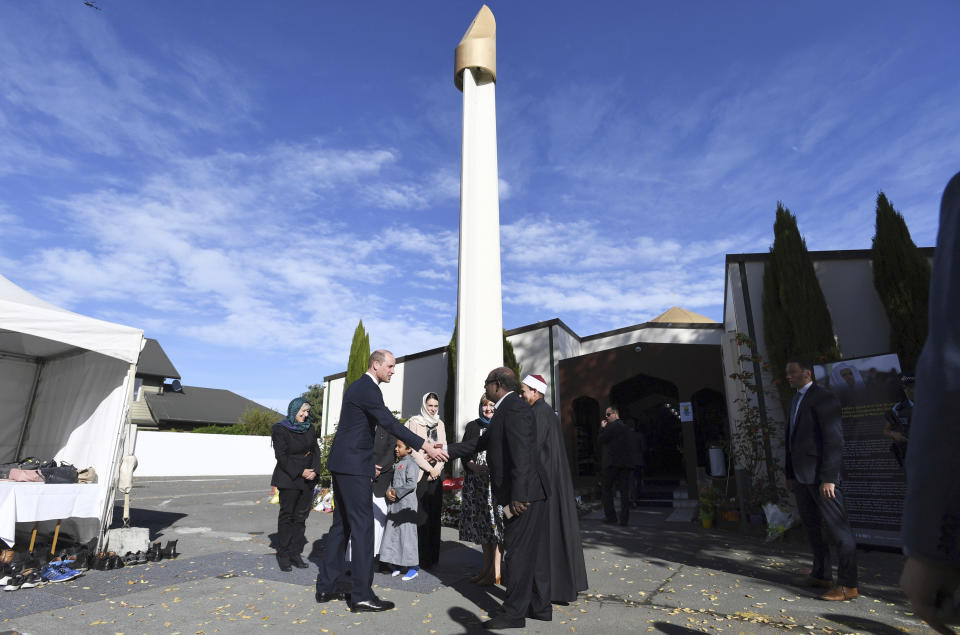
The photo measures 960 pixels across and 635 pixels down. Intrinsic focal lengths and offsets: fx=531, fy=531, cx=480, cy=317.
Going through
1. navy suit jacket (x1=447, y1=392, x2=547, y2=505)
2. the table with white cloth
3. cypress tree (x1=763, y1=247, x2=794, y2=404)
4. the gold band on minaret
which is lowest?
the table with white cloth

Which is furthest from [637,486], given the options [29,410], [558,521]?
[29,410]

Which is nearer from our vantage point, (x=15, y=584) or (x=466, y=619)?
(x=466, y=619)

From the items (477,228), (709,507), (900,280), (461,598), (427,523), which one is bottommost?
(461,598)

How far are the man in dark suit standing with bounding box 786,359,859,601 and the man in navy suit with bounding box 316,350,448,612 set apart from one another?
320 centimetres

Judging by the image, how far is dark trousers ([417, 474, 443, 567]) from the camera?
5.84 metres

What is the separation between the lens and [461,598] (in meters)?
4.62

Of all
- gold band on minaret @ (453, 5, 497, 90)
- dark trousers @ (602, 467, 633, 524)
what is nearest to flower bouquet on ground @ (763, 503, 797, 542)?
dark trousers @ (602, 467, 633, 524)

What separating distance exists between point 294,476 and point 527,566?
320 cm

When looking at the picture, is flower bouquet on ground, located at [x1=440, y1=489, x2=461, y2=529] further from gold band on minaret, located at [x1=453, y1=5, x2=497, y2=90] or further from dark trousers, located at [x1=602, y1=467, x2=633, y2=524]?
gold band on minaret, located at [x1=453, y1=5, x2=497, y2=90]

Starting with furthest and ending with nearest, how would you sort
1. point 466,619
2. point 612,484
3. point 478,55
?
point 478,55 → point 612,484 → point 466,619

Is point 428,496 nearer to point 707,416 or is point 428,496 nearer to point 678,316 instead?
point 707,416

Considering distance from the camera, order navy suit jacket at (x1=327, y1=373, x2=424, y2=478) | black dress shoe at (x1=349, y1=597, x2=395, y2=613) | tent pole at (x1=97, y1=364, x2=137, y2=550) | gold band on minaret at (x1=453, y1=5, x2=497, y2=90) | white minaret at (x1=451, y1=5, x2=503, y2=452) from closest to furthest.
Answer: black dress shoe at (x1=349, y1=597, x2=395, y2=613) < navy suit jacket at (x1=327, y1=373, x2=424, y2=478) < tent pole at (x1=97, y1=364, x2=137, y2=550) < white minaret at (x1=451, y1=5, x2=503, y2=452) < gold band on minaret at (x1=453, y1=5, x2=497, y2=90)

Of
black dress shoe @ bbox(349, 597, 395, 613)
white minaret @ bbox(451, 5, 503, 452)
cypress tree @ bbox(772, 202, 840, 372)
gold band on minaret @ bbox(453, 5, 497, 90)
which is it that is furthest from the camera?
gold band on minaret @ bbox(453, 5, 497, 90)

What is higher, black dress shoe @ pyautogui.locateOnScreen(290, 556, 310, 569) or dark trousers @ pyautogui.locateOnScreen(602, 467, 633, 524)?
dark trousers @ pyautogui.locateOnScreen(602, 467, 633, 524)
